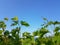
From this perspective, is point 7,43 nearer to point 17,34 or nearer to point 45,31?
point 17,34

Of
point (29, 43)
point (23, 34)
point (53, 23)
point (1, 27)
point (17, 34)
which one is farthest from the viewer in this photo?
point (1, 27)

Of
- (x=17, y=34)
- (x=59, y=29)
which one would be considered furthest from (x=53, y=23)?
(x=17, y=34)

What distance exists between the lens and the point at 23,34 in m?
3.29

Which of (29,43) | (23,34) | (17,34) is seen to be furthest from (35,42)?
(17,34)

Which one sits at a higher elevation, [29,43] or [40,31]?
[40,31]

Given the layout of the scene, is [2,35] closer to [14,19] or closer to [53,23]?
[14,19]

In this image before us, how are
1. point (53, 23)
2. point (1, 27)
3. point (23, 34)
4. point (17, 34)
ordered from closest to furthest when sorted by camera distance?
point (53, 23) < point (23, 34) < point (17, 34) < point (1, 27)

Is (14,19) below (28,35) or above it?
above

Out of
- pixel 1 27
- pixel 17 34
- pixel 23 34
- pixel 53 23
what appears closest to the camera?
pixel 53 23

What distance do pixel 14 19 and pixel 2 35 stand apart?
409 mm

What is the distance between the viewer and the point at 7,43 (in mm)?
3457

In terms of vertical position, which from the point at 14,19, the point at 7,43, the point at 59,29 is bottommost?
the point at 7,43

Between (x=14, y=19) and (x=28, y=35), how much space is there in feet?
2.12

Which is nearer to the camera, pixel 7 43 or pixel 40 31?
Result: pixel 40 31
